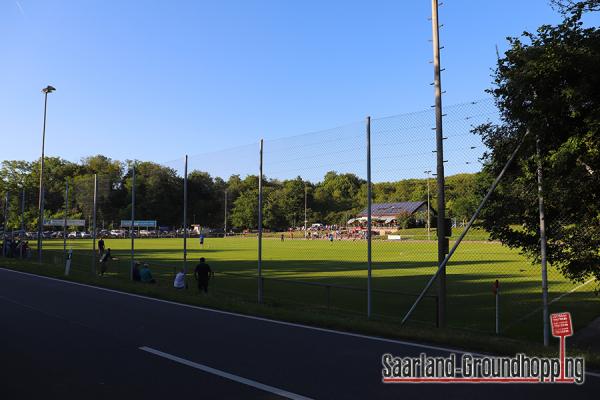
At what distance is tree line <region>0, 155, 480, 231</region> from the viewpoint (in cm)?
1577

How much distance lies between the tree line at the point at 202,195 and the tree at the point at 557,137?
162 cm

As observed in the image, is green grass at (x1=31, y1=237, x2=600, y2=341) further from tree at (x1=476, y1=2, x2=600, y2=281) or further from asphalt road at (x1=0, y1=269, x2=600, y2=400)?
asphalt road at (x1=0, y1=269, x2=600, y2=400)

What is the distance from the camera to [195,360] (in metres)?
6.93

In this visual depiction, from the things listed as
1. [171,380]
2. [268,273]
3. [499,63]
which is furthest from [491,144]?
[268,273]

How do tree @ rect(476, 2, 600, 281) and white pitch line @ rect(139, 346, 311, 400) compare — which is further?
tree @ rect(476, 2, 600, 281)

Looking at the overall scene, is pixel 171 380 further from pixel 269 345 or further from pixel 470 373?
pixel 470 373

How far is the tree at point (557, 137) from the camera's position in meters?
7.28

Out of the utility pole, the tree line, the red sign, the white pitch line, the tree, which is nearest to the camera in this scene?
the white pitch line

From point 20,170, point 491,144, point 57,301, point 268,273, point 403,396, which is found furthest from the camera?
point 20,170

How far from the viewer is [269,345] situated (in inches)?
311

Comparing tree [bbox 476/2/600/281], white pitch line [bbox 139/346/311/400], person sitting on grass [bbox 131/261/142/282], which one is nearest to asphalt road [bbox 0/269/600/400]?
white pitch line [bbox 139/346/311/400]

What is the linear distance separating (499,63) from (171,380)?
23.6ft

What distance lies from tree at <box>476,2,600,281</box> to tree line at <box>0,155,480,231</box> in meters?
1.62

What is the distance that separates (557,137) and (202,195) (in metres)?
65.1
